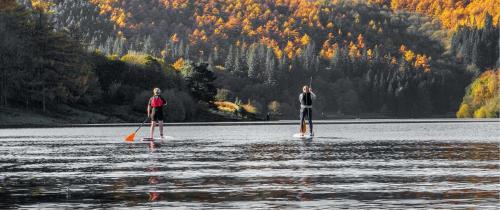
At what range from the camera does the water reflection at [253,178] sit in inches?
661

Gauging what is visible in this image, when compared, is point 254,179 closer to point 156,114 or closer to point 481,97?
point 156,114

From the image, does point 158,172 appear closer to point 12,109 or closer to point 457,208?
point 457,208

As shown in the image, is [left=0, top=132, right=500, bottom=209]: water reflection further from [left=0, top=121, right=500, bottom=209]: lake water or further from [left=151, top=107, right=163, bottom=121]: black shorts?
[left=151, top=107, right=163, bottom=121]: black shorts

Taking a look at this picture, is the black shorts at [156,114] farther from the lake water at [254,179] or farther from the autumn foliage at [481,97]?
the autumn foliage at [481,97]

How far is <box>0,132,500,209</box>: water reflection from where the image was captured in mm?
16781

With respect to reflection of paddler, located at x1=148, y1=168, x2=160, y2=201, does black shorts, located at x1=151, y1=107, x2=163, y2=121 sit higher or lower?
higher

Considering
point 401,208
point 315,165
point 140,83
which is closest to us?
point 401,208

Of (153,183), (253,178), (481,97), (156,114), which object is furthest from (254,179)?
(481,97)

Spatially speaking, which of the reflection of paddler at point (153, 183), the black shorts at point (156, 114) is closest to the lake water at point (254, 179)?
the reflection of paddler at point (153, 183)

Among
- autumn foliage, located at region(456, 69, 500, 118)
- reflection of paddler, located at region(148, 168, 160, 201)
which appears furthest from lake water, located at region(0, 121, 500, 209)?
autumn foliage, located at region(456, 69, 500, 118)

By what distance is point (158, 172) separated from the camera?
927 inches

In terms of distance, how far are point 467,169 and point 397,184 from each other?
15.4 feet

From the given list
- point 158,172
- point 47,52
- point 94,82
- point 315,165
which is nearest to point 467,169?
point 315,165

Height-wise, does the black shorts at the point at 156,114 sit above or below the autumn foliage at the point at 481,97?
below
